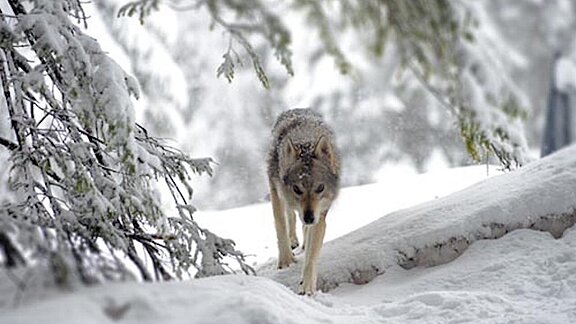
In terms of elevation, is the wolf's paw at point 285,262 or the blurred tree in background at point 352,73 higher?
the blurred tree in background at point 352,73

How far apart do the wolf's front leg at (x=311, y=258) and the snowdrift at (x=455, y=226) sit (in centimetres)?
24

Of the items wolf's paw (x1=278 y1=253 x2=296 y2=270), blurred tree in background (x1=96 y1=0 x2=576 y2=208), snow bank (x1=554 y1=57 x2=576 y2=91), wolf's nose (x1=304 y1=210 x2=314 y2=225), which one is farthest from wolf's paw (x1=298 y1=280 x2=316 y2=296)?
snow bank (x1=554 y1=57 x2=576 y2=91)

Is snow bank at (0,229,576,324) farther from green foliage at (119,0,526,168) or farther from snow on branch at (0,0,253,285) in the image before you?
green foliage at (119,0,526,168)

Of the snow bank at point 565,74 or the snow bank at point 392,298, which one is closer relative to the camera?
the snow bank at point 392,298

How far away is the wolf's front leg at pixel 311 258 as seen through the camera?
5621 millimetres

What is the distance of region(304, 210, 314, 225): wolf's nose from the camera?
590 cm

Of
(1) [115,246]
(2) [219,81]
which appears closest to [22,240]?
(1) [115,246]

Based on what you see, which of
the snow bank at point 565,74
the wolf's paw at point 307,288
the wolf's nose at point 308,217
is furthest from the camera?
the snow bank at point 565,74

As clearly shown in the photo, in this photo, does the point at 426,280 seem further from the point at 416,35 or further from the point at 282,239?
the point at 416,35

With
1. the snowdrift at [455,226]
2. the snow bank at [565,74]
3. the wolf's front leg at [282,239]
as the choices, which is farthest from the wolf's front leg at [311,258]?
the snow bank at [565,74]

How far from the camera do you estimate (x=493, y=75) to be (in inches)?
129

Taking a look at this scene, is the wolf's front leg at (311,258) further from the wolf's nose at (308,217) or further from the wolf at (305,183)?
the wolf's nose at (308,217)

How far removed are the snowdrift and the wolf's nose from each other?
443mm

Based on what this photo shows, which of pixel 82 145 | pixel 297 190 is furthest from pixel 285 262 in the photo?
pixel 82 145
